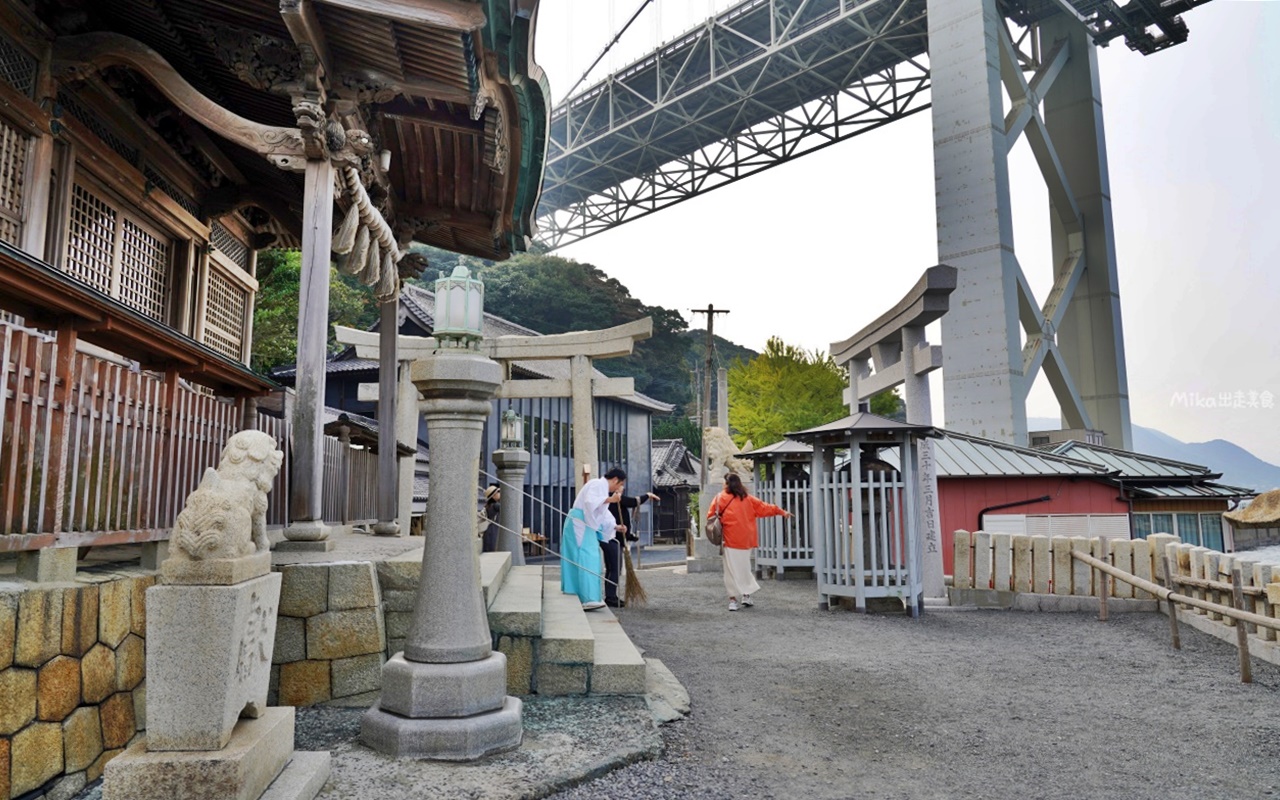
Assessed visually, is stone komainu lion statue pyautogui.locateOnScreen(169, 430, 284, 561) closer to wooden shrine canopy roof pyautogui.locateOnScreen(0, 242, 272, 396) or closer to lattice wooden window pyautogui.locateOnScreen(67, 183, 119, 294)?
wooden shrine canopy roof pyautogui.locateOnScreen(0, 242, 272, 396)

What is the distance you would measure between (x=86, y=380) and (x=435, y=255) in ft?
147

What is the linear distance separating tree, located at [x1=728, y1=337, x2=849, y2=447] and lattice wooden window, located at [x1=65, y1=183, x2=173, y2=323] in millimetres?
26084

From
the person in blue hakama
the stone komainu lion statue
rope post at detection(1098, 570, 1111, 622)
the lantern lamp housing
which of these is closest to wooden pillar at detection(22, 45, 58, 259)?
the lantern lamp housing

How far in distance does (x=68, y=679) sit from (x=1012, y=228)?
15486 mm

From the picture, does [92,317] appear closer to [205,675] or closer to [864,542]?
[205,675]

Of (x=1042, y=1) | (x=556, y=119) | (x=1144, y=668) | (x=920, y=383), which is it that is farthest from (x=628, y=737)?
(x=556, y=119)

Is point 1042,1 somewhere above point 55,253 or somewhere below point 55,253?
above

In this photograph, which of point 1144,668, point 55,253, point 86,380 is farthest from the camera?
point 1144,668

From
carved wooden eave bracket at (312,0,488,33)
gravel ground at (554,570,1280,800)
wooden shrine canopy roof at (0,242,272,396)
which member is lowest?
gravel ground at (554,570,1280,800)

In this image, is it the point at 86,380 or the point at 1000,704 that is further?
the point at 1000,704

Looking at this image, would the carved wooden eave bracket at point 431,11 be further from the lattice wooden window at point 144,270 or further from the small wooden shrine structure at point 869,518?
the small wooden shrine structure at point 869,518

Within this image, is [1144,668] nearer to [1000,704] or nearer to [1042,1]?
[1000,704]

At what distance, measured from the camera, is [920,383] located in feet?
34.2

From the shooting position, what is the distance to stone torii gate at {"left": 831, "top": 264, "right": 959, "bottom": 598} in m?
9.38
